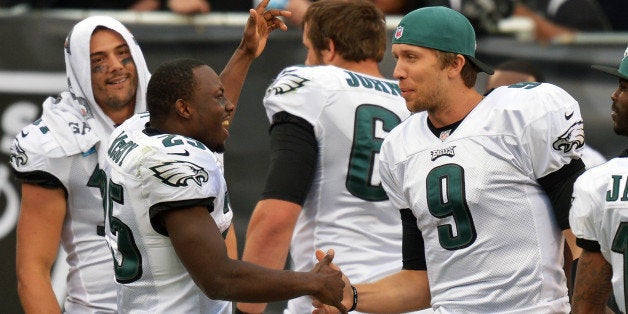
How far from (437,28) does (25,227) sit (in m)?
1.81

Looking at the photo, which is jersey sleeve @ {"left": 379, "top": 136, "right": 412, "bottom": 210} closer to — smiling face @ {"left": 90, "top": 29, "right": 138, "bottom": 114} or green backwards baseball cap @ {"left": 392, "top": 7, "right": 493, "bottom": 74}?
green backwards baseball cap @ {"left": 392, "top": 7, "right": 493, "bottom": 74}

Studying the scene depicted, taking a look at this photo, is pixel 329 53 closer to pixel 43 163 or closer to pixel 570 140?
pixel 43 163

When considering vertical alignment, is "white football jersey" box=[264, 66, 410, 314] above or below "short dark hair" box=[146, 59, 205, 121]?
below

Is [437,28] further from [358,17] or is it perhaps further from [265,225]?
[265,225]

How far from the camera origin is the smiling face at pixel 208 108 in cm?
416

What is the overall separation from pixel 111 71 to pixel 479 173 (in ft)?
5.43

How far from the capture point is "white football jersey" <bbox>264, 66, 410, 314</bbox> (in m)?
5.35

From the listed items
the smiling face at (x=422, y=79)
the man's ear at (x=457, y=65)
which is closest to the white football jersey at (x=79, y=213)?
the smiling face at (x=422, y=79)

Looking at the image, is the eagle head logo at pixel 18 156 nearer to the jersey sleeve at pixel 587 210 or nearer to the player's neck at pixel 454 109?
the player's neck at pixel 454 109

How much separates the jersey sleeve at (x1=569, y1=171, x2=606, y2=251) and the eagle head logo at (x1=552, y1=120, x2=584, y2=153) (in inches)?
11.0

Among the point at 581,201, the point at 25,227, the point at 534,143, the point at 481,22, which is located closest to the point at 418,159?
the point at 534,143

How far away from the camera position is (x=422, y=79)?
451 centimetres

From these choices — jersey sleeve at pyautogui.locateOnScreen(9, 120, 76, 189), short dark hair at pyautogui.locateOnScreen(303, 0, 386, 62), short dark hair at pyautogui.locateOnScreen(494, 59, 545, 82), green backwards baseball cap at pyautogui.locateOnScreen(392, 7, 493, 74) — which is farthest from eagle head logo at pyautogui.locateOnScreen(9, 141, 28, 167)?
short dark hair at pyautogui.locateOnScreen(494, 59, 545, 82)

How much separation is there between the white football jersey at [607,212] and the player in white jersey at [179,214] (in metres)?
0.87
